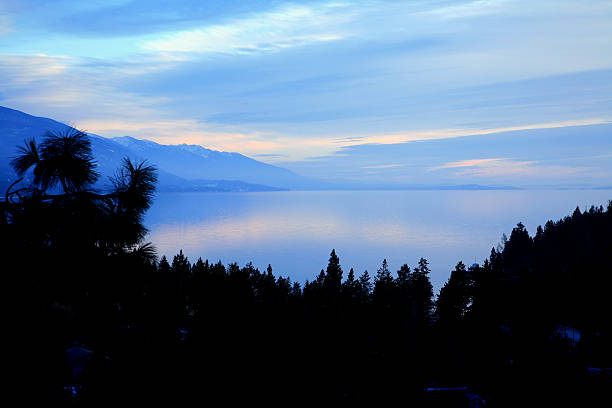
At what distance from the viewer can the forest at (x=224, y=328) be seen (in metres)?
5.26

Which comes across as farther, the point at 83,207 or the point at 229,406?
the point at 229,406

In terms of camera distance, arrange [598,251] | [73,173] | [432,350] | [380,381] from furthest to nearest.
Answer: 1. [598,251]
2. [432,350]
3. [380,381]
4. [73,173]

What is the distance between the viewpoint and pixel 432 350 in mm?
36625

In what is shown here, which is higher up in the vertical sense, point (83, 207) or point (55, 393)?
point (83, 207)

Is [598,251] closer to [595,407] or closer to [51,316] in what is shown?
[595,407]

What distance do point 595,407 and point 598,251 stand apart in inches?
2723

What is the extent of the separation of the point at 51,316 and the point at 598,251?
3356 inches

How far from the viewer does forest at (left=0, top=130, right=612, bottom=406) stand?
5.26 meters

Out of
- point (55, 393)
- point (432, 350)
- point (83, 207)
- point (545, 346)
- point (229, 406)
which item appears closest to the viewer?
point (55, 393)

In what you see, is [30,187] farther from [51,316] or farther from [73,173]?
[51,316]

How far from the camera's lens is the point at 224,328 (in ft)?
64.6

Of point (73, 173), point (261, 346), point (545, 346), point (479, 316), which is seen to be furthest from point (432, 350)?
point (73, 173)

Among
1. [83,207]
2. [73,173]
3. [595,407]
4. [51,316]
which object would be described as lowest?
[595,407]

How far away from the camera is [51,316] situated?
178 inches
